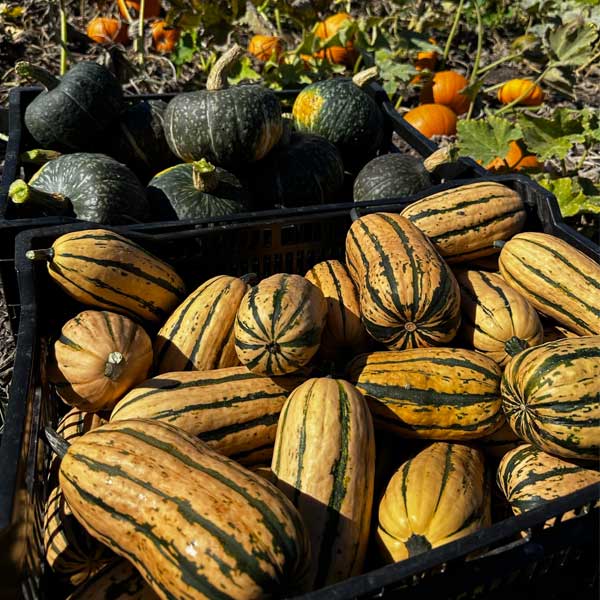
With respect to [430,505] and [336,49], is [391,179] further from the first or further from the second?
[336,49]

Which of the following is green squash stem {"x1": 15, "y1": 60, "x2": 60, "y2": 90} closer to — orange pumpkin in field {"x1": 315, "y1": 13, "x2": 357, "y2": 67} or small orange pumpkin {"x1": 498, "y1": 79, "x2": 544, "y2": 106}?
orange pumpkin in field {"x1": 315, "y1": 13, "x2": 357, "y2": 67}

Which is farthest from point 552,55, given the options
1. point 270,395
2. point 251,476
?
point 251,476

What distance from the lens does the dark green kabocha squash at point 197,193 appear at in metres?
2.60

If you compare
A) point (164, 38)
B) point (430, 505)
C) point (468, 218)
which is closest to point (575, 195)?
point (468, 218)

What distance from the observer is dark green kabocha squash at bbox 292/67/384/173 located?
3.22 metres

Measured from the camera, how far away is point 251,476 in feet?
4.74

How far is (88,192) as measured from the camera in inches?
99.0

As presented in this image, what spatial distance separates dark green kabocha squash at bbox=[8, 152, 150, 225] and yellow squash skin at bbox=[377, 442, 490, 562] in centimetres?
142

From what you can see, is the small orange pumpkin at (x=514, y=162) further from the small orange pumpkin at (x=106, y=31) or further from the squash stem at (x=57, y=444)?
the small orange pumpkin at (x=106, y=31)

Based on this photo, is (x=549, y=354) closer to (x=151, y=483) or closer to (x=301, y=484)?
(x=301, y=484)

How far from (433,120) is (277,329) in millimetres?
3213

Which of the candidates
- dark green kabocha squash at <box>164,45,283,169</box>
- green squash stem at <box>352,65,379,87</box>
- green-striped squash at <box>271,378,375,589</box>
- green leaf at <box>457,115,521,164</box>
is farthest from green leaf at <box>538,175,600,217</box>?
green-striped squash at <box>271,378,375,589</box>

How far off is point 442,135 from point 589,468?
126 inches

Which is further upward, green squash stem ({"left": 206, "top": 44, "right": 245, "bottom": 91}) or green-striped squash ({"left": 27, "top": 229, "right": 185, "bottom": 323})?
green squash stem ({"left": 206, "top": 44, "right": 245, "bottom": 91})
